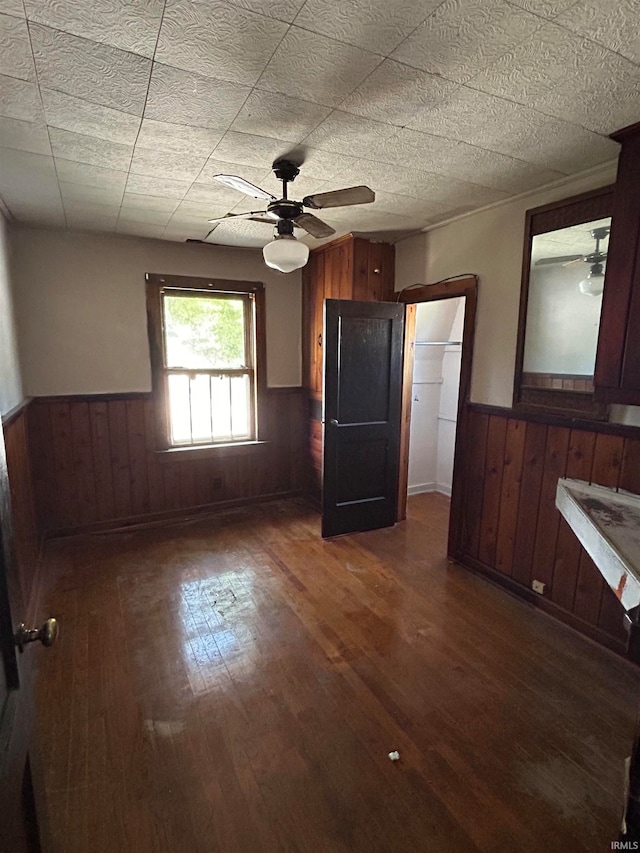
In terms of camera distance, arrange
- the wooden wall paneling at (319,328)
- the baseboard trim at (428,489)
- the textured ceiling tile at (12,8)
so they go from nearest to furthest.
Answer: the textured ceiling tile at (12,8)
the wooden wall paneling at (319,328)
the baseboard trim at (428,489)

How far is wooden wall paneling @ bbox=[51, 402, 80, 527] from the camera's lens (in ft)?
11.3

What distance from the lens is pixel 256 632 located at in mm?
2338

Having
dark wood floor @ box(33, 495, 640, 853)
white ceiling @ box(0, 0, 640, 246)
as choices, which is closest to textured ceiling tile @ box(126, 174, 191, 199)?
white ceiling @ box(0, 0, 640, 246)

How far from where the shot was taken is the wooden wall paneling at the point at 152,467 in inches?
148

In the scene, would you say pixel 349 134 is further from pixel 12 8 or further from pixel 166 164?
pixel 12 8

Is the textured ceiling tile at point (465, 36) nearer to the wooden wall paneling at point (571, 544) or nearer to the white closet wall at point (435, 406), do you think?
the wooden wall paneling at point (571, 544)

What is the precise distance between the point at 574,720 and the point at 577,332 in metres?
1.87

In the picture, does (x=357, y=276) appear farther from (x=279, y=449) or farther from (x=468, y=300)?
(x=279, y=449)

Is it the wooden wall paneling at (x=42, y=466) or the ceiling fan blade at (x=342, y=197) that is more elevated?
the ceiling fan blade at (x=342, y=197)

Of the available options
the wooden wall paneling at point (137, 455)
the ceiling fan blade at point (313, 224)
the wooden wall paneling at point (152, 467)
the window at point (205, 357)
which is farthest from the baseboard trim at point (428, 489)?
the ceiling fan blade at point (313, 224)

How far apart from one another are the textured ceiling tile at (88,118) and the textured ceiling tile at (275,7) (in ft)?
2.62

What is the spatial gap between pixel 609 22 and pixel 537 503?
2175 millimetres

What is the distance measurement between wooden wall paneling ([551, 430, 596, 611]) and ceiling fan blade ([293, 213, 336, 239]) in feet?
5.82

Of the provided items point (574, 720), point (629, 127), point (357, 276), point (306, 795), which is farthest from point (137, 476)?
point (629, 127)
